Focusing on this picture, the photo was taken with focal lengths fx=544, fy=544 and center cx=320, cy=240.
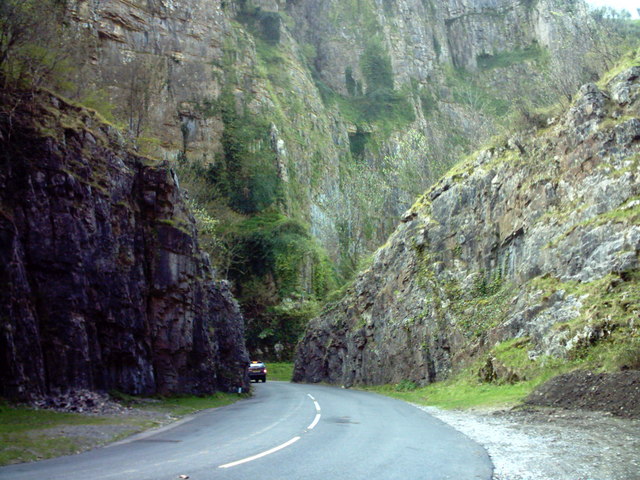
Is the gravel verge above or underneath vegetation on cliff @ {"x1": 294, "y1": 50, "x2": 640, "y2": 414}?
underneath

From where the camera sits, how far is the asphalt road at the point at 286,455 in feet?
24.1

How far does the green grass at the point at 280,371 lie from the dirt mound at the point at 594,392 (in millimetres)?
36111

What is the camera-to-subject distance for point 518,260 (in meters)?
24.8

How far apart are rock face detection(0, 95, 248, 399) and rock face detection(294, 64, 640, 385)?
37.9 ft

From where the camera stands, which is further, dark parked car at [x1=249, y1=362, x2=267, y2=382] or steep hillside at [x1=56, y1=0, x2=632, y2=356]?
steep hillside at [x1=56, y1=0, x2=632, y2=356]

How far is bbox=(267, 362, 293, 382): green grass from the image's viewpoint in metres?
49.4

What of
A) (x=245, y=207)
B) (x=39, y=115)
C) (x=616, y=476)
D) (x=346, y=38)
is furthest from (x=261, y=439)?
(x=346, y=38)

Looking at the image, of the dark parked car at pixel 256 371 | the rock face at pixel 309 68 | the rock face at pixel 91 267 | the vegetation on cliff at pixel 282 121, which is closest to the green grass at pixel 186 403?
the rock face at pixel 91 267

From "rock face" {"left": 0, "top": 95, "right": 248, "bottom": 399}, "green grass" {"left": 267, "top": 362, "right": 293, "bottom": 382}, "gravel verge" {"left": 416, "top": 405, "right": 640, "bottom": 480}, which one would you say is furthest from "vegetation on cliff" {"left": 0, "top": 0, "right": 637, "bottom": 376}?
"gravel verge" {"left": 416, "top": 405, "right": 640, "bottom": 480}

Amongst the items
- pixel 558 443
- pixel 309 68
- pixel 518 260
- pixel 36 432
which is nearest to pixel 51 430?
pixel 36 432

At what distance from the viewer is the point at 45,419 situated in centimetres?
1262

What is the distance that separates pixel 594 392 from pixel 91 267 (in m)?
14.7

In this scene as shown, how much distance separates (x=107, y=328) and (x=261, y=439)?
895 cm

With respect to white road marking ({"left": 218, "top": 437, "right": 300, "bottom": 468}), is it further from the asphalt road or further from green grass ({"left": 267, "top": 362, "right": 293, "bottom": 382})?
green grass ({"left": 267, "top": 362, "right": 293, "bottom": 382})
